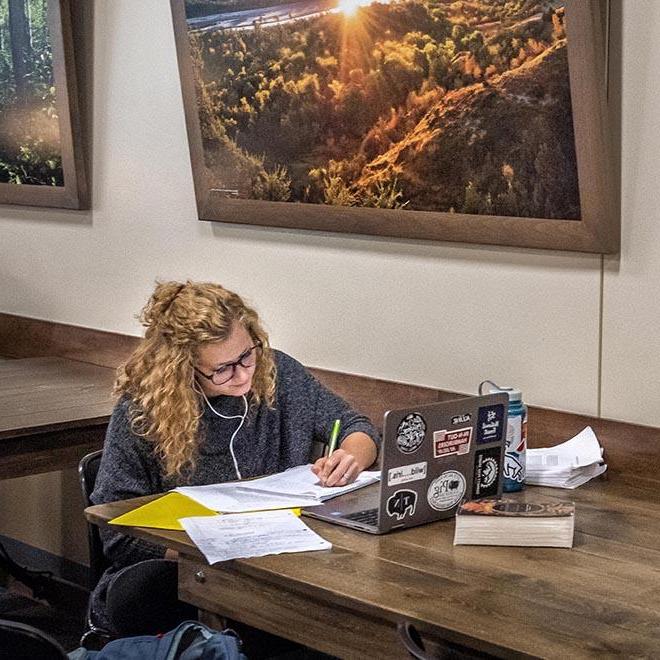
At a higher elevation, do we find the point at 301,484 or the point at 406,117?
the point at 406,117

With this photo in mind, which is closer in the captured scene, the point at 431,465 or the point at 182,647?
the point at 182,647

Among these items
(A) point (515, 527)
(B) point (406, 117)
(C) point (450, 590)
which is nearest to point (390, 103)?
(B) point (406, 117)

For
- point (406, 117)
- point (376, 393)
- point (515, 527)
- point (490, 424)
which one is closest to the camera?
point (515, 527)

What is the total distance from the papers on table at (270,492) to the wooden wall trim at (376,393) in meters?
0.46

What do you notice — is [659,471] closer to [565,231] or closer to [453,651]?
→ [565,231]

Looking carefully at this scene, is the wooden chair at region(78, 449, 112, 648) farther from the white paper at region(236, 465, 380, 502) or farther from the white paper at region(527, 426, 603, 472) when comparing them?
the white paper at region(527, 426, 603, 472)

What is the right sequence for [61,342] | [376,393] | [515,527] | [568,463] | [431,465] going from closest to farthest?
1. [515,527]
2. [431,465]
3. [568,463]
4. [376,393]
5. [61,342]

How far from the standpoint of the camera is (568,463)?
3.01 meters

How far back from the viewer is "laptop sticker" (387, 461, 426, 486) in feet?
8.43

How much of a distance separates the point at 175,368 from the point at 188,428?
145mm

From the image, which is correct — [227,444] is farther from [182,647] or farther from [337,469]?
[182,647]

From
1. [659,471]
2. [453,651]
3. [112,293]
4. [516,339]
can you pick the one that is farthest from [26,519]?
[453,651]

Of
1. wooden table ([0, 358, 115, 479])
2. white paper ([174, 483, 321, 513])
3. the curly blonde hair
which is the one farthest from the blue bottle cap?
wooden table ([0, 358, 115, 479])

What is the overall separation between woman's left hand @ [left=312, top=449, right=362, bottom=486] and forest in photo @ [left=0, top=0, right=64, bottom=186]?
6.41 feet
